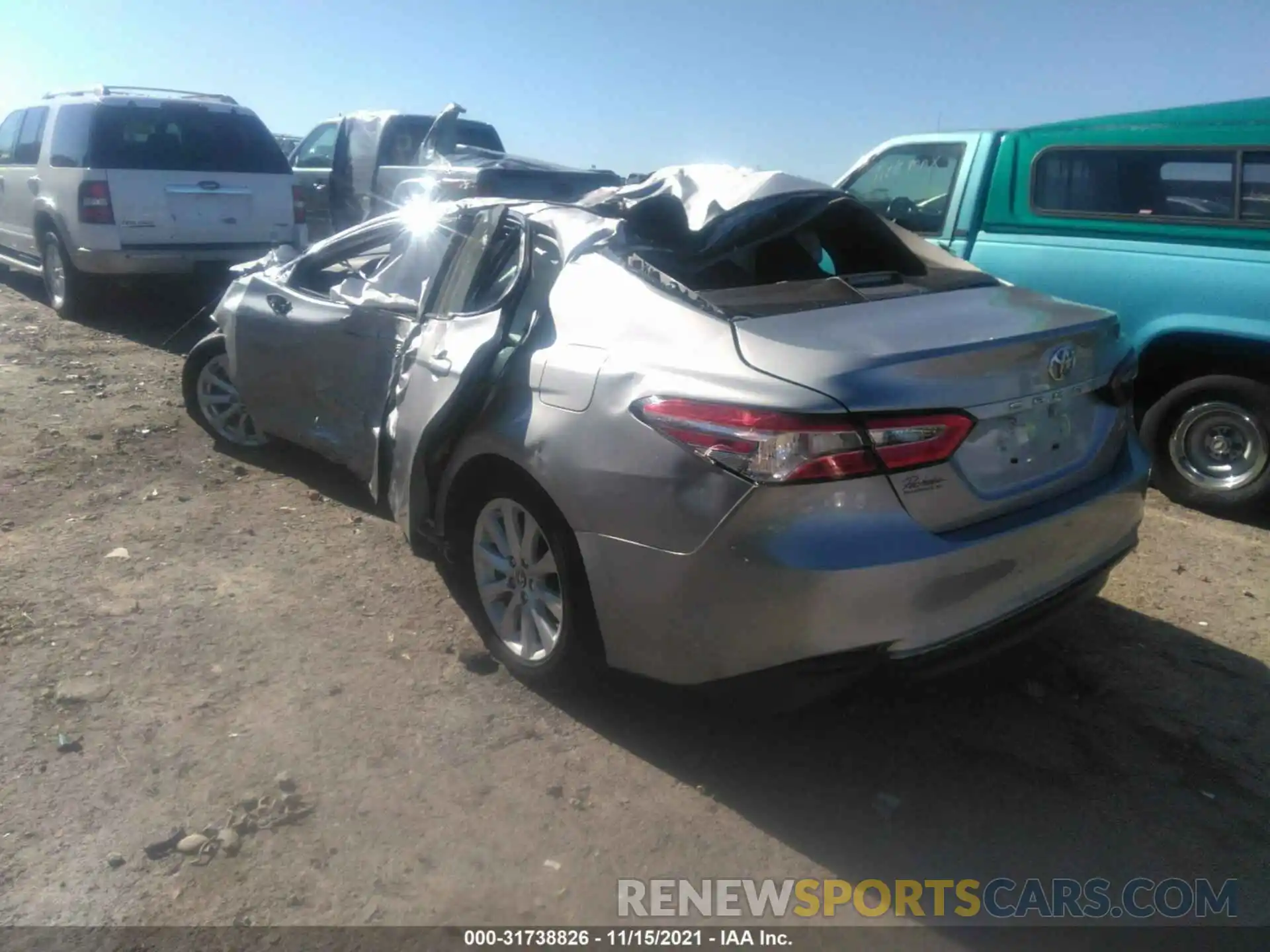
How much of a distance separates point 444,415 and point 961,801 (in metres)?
2.06

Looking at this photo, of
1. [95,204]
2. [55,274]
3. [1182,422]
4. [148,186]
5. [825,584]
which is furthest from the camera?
[55,274]

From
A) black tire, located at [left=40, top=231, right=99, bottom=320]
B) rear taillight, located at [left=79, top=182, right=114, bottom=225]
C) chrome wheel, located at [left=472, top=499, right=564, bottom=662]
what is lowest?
chrome wheel, located at [left=472, top=499, right=564, bottom=662]

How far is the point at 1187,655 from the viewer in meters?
3.89

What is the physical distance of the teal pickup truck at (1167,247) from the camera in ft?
16.9

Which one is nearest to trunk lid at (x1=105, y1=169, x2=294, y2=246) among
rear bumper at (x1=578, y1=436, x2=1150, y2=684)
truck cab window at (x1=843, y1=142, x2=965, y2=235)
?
truck cab window at (x1=843, y1=142, x2=965, y2=235)

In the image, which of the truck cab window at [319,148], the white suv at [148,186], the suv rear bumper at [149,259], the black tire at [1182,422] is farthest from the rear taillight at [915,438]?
the truck cab window at [319,148]

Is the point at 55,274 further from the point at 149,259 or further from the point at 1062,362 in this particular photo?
the point at 1062,362

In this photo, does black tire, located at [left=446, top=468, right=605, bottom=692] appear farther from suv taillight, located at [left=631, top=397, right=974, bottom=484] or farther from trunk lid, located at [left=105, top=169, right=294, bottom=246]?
trunk lid, located at [left=105, top=169, right=294, bottom=246]

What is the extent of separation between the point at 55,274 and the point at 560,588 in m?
9.01

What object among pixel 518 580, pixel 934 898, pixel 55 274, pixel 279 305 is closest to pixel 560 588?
pixel 518 580

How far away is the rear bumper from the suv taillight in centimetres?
5

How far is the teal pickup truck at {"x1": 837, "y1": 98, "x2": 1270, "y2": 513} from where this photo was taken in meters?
5.14

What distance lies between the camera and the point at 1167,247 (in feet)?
17.7

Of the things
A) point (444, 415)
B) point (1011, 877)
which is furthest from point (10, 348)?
point (1011, 877)
